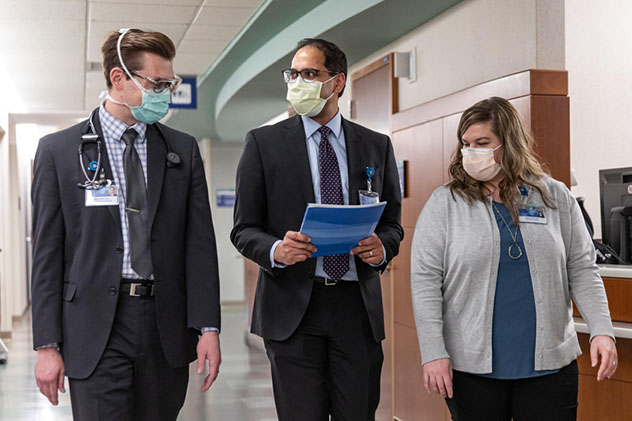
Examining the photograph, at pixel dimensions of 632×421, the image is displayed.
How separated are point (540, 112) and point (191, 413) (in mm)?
3669

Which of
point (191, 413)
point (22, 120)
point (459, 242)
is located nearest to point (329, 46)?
point (459, 242)

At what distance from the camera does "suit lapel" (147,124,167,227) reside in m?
2.43

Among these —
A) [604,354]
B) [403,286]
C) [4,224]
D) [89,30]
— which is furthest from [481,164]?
[4,224]

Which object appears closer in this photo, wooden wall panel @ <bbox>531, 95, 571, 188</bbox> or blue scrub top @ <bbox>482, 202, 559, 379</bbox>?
blue scrub top @ <bbox>482, 202, 559, 379</bbox>

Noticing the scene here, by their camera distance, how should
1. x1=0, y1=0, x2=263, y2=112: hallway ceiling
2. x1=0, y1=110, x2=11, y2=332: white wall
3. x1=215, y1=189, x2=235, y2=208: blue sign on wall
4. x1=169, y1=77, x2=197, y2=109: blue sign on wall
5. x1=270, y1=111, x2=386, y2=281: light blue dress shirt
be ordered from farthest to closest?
x1=215, y1=189, x2=235, y2=208: blue sign on wall, x1=0, y1=110, x2=11, y2=332: white wall, x1=169, y1=77, x2=197, y2=109: blue sign on wall, x1=0, y1=0, x2=263, y2=112: hallway ceiling, x1=270, y1=111, x2=386, y2=281: light blue dress shirt

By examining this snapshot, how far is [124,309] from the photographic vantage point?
7.77ft

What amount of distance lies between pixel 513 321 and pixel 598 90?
15.8 ft

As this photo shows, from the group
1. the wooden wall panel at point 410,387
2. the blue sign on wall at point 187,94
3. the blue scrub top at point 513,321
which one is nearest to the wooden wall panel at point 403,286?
the wooden wall panel at point 410,387

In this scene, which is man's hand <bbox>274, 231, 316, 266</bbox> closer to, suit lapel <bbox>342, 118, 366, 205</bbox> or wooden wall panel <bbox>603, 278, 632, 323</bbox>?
suit lapel <bbox>342, 118, 366, 205</bbox>

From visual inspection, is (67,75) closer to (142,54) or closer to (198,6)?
(198,6)

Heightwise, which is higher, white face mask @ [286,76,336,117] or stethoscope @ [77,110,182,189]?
white face mask @ [286,76,336,117]

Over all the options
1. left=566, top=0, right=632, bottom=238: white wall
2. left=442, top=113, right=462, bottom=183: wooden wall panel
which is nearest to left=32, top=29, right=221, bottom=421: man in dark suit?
left=442, top=113, right=462, bottom=183: wooden wall panel

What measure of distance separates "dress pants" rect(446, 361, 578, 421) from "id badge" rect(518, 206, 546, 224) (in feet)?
1.58

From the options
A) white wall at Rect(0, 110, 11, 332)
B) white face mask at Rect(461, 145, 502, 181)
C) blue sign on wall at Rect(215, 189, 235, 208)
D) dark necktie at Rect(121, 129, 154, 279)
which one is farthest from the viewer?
blue sign on wall at Rect(215, 189, 235, 208)
